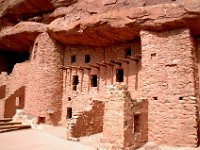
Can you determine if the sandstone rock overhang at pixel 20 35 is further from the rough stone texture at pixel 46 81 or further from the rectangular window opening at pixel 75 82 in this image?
the rectangular window opening at pixel 75 82

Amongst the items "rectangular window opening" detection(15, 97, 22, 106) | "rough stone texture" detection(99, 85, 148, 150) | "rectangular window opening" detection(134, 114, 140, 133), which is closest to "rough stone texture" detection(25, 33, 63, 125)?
"rectangular window opening" detection(15, 97, 22, 106)

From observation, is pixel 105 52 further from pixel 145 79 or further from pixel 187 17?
pixel 187 17

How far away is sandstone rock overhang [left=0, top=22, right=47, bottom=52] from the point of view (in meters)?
18.5

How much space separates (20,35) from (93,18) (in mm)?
6591

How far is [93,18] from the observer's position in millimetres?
15148

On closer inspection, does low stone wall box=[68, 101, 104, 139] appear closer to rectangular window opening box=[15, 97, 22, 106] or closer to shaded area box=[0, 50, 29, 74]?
rectangular window opening box=[15, 97, 22, 106]

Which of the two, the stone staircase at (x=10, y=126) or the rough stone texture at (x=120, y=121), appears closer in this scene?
the rough stone texture at (x=120, y=121)

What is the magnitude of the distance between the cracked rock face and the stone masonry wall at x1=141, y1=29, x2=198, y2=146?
2.54 feet

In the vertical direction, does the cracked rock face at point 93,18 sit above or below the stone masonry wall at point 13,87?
above

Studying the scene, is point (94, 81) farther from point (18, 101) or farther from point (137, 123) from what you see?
point (18, 101)

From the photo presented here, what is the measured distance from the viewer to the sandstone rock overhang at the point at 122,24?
12453 millimetres

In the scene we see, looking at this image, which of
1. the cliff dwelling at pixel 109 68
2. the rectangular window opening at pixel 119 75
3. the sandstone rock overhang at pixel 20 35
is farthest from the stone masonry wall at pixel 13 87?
the rectangular window opening at pixel 119 75

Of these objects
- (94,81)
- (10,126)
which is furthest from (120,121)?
(10,126)

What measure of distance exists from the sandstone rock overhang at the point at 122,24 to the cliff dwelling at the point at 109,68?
0.14 ft
